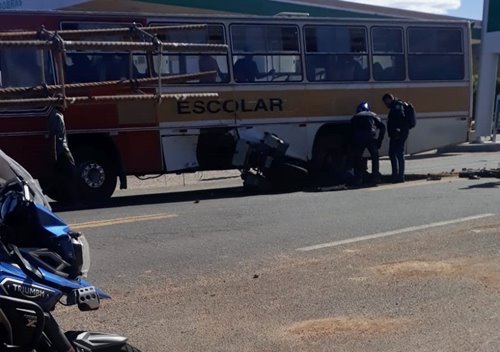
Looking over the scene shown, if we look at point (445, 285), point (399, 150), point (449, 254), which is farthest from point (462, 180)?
point (445, 285)

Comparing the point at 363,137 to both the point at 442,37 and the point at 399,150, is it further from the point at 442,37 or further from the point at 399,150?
the point at 442,37

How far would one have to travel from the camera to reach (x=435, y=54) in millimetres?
17984

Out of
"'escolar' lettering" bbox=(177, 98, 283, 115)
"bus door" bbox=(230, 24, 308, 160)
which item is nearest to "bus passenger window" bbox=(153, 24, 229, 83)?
"bus door" bbox=(230, 24, 308, 160)

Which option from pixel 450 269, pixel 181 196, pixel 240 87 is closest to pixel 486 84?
pixel 240 87

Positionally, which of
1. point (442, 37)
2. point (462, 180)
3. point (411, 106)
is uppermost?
point (442, 37)

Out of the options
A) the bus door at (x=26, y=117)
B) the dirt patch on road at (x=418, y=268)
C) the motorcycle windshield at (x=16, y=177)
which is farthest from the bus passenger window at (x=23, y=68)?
the motorcycle windshield at (x=16, y=177)

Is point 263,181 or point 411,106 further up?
point 411,106

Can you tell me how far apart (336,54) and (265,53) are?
5.70 ft

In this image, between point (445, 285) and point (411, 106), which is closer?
point (445, 285)

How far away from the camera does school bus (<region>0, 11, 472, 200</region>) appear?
1353cm

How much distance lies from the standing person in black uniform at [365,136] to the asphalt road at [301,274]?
292 cm

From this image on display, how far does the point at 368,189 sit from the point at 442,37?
16.8 ft

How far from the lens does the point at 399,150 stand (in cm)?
1650

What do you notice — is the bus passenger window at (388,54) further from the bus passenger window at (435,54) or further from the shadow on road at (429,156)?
the shadow on road at (429,156)
